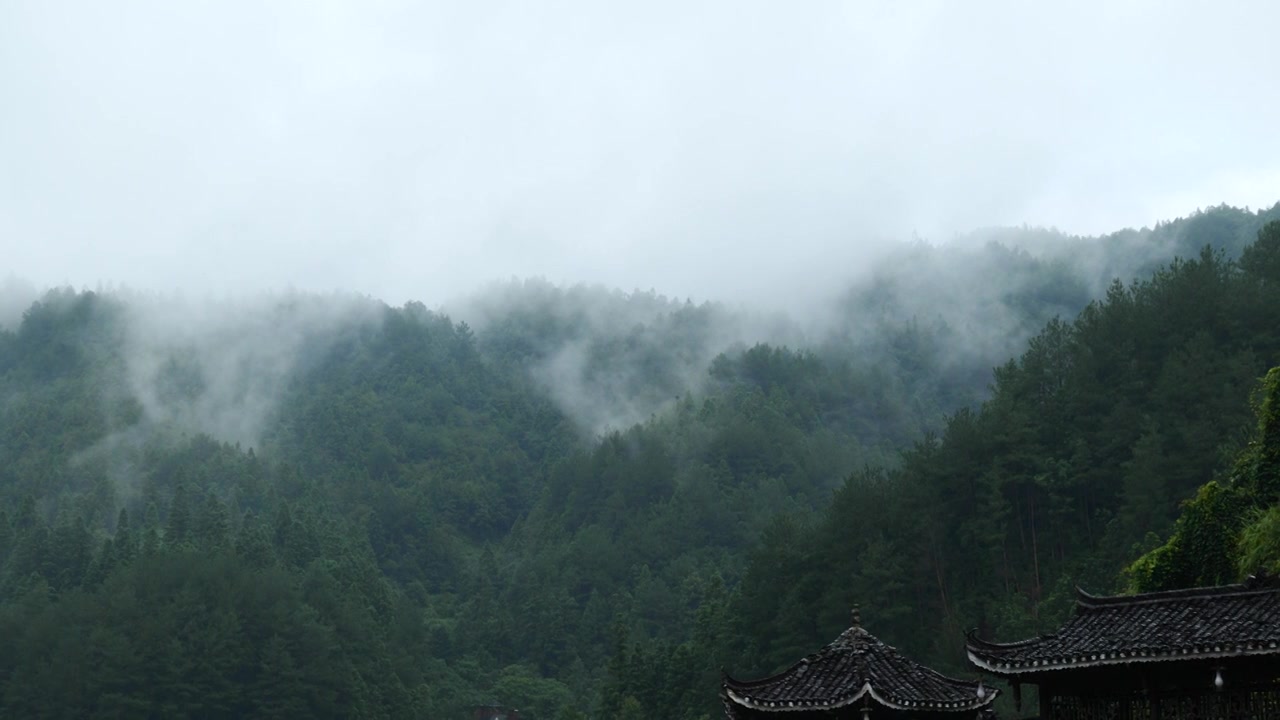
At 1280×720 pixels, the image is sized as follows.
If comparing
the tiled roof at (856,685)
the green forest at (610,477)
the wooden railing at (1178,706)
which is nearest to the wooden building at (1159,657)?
the wooden railing at (1178,706)

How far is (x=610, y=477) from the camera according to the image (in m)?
130

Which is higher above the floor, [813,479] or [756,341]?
[756,341]

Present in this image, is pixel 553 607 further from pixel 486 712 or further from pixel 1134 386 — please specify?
pixel 1134 386

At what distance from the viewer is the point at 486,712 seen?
97.9 metres

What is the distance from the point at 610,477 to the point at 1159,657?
107 m

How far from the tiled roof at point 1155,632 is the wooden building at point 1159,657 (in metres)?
0.02

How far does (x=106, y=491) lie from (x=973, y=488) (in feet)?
314

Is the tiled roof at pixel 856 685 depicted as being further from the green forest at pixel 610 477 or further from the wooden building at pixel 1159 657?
the green forest at pixel 610 477

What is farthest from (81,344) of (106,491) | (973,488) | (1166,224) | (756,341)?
(973,488)

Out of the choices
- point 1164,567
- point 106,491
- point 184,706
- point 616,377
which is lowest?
point 1164,567

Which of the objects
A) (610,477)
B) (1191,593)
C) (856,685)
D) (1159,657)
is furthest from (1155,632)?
(610,477)

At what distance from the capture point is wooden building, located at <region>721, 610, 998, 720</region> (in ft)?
83.0

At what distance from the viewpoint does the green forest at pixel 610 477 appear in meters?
60.4

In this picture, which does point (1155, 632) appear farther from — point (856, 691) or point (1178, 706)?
point (856, 691)
